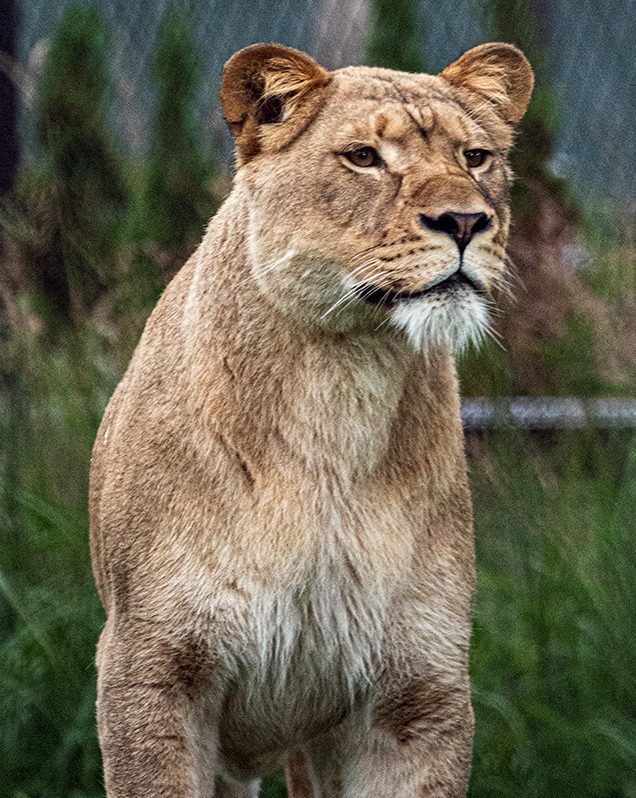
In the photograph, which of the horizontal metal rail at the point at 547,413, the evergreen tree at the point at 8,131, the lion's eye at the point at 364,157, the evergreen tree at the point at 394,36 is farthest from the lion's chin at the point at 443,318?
the evergreen tree at the point at 394,36

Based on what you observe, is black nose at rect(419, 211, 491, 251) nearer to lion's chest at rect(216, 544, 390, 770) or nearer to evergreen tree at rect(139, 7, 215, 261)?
lion's chest at rect(216, 544, 390, 770)

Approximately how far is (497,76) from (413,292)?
0.71 metres

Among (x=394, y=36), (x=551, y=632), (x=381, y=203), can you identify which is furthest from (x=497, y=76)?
(x=394, y=36)

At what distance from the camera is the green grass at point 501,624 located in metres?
4.16

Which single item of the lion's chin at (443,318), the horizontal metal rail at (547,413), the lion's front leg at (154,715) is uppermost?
the lion's chin at (443,318)

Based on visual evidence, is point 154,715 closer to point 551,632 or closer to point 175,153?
point 551,632

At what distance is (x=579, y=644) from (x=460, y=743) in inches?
48.6

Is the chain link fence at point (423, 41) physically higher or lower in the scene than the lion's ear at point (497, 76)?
lower

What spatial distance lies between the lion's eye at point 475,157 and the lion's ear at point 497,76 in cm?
24

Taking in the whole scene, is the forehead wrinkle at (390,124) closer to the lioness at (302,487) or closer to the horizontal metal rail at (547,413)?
the lioness at (302,487)

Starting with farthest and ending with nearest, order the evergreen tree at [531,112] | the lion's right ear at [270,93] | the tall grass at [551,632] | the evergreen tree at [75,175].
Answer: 1. the evergreen tree at [531,112]
2. the evergreen tree at [75,175]
3. the tall grass at [551,632]
4. the lion's right ear at [270,93]

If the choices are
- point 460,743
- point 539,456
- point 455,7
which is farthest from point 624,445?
point 455,7

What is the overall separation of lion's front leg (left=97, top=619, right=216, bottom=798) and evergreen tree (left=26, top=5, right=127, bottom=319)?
78.5 inches

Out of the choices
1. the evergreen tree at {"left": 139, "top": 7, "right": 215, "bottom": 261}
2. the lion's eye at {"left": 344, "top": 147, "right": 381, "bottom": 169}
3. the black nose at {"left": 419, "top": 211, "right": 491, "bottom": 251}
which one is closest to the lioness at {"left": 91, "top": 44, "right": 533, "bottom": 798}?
the lion's eye at {"left": 344, "top": 147, "right": 381, "bottom": 169}
